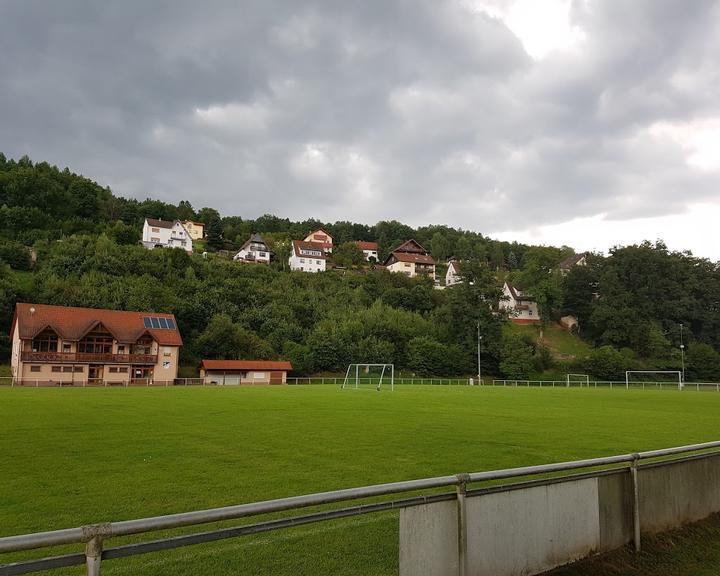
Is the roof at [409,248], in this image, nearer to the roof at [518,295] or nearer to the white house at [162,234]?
the roof at [518,295]

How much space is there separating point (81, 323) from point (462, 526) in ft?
208

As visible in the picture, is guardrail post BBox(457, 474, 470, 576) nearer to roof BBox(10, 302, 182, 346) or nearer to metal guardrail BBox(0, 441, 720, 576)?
metal guardrail BBox(0, 441, 720, 576)

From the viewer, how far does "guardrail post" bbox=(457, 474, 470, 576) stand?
4434 mm

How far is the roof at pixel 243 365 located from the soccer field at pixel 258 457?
40.7m

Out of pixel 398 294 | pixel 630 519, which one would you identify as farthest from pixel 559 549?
pixel 398 294

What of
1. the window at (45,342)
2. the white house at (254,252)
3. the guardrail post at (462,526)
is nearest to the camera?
the guardrail post at (462,526)

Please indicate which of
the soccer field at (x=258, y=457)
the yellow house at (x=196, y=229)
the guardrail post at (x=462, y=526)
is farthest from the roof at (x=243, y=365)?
the yellow house at (x=196, y=229)

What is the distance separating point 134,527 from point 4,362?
2715 inches

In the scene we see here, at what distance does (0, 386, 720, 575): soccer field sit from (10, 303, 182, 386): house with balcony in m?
36.9

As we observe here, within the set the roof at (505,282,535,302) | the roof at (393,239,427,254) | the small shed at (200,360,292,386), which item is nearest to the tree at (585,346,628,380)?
the roof at (505,282,535,302)

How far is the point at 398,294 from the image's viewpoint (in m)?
104

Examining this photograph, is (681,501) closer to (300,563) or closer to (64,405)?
(300,563)

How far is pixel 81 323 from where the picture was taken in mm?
59250

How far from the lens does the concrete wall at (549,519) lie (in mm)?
4316
